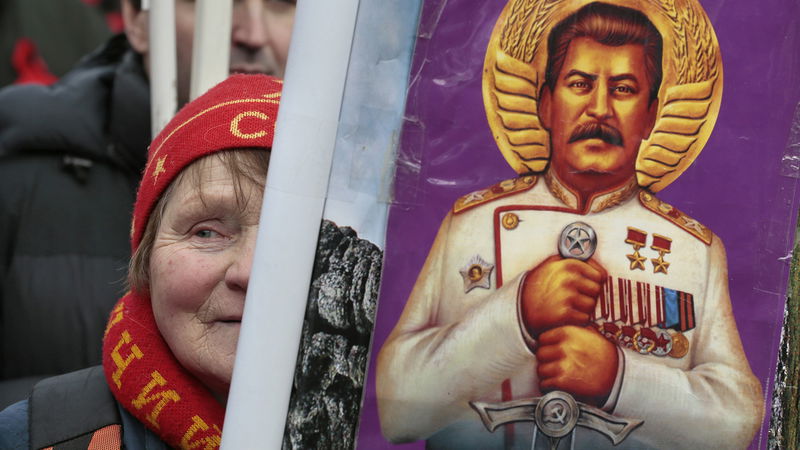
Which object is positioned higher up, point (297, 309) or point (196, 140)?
point (196, 140)

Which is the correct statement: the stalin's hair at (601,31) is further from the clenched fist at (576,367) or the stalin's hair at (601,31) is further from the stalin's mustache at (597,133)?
the clenched fist at (576,367)

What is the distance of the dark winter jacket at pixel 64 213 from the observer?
6.98ft

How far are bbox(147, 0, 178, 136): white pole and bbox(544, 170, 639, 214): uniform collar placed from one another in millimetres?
1239

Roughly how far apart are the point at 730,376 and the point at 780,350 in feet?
0.20

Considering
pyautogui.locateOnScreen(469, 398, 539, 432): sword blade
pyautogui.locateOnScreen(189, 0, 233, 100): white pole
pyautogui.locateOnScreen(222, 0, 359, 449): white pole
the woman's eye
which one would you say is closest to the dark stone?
pyautogui.locateOnScreen(222, 0, 359, 449): white pole

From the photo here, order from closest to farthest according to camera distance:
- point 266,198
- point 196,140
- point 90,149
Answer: point 266,198, point 196,140, point 90,149

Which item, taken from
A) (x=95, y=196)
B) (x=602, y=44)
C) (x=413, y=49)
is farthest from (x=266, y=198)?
(x=95, y=196)

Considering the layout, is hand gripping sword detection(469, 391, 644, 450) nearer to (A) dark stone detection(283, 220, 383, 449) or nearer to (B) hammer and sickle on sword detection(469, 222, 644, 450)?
(B) hammer and sickle on sword detection(469, 222, 644, 450)

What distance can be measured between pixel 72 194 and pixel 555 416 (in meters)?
1.49

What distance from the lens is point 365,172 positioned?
1026mm

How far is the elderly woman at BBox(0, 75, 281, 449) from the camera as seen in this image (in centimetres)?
132

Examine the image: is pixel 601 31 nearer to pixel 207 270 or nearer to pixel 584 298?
pixel 584 298

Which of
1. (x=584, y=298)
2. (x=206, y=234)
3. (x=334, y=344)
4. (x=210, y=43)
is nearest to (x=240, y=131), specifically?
(x=206, y=234)

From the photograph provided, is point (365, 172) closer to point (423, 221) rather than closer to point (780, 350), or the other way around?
point (423, 221)
